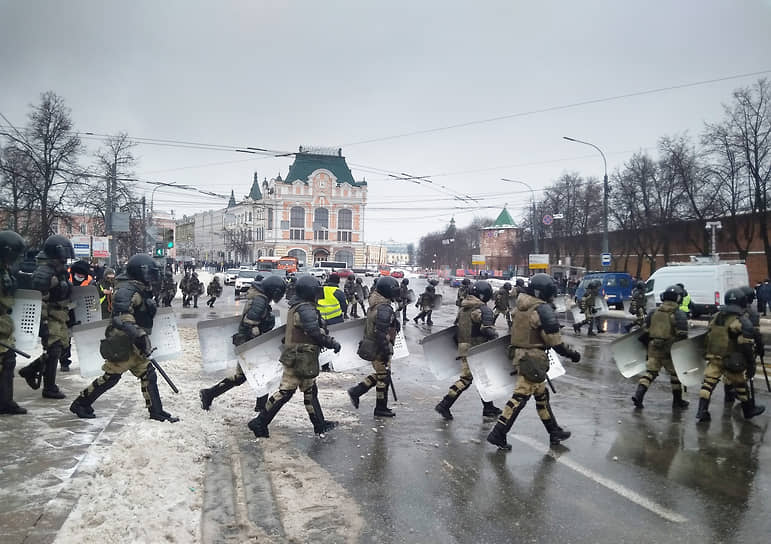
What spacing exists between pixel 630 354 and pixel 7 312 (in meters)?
7.75

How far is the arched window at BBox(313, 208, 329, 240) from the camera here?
8725 cm

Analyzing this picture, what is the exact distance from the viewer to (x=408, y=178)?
23.5 m

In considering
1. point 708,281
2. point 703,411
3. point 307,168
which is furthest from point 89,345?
point 307,168

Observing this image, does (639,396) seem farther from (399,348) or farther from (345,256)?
(345,256)

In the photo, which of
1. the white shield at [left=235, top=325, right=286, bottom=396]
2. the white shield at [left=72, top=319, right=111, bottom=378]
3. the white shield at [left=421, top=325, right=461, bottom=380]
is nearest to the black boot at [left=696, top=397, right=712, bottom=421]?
the white shield at [left=421, top=325, right=461, bottom=380]

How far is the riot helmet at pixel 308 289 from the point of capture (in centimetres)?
593

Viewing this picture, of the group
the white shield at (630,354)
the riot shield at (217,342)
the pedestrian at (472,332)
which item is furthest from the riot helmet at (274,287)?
the white shield at (630,354)

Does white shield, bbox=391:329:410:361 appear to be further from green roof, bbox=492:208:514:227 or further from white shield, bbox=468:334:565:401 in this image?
green roof, bbox=492:208:514:227

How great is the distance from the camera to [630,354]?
7883mm

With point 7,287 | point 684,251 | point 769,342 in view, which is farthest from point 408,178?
point 684,251

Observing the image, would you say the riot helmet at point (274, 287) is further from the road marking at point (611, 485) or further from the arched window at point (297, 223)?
the arched window at point (297, 223)

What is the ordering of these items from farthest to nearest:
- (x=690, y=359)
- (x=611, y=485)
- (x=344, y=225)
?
(x=344, y=225) → (x=690, y=359) → (x=611, y=485)

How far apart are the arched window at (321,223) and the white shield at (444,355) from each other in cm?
8068

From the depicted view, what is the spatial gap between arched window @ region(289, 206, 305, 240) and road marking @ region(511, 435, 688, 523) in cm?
8236
